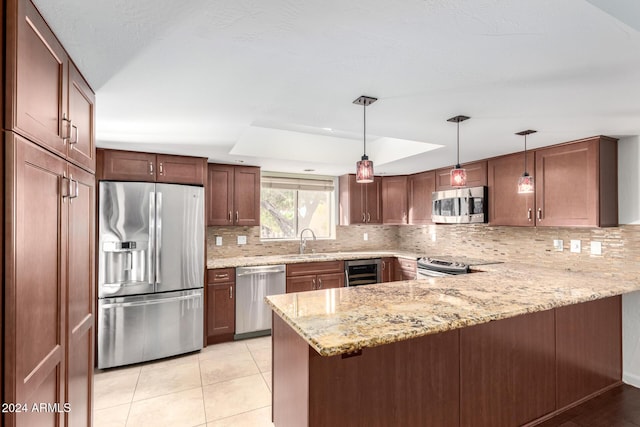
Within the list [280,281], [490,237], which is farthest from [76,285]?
[490,237]

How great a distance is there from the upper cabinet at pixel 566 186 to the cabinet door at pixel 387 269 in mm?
1653

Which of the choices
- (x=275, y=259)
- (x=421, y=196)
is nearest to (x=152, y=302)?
(x=275, y=259)

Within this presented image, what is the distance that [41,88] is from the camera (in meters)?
1.13

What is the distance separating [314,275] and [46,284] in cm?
317

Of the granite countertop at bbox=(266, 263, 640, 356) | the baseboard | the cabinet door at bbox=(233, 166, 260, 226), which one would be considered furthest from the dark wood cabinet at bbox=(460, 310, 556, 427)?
the cabinet door at bbox=(233, 166, 260, 226)

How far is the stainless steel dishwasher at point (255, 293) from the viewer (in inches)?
147

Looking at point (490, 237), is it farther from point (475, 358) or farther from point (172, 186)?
point (172, 186)

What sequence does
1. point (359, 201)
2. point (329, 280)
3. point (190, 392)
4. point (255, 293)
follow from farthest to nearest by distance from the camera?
point (359, 201)
point (329, 280)
point (255, 293)
point (190, 392)

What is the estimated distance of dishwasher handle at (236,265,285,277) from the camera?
3734mm

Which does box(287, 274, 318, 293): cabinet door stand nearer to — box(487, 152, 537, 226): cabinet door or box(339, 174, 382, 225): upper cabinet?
box(339, 174, 382, 225): upper cabinet

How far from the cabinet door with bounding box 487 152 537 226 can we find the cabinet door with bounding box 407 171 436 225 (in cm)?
89

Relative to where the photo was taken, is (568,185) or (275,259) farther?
(275,259)

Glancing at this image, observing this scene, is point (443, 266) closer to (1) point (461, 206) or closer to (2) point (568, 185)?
(1) point (461, 206)

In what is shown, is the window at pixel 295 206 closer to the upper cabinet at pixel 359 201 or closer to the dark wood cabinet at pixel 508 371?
the upper cabinet at pixel 359 201
